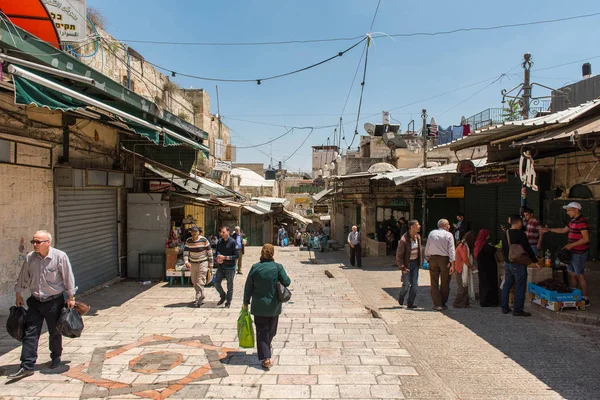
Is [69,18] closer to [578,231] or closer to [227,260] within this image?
[227,260]

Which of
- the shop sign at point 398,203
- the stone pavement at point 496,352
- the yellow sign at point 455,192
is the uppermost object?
the yellow sign at point 455,192

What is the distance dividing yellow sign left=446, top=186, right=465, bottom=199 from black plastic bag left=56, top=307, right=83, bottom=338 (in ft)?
43.4

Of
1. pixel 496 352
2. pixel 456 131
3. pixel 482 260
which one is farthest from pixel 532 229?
pixel 456 131

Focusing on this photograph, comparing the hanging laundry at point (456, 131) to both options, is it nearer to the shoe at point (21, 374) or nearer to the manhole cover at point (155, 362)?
the manhole cover at point (155, 362)

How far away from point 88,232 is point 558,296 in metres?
9.21

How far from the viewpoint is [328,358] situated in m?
4.99

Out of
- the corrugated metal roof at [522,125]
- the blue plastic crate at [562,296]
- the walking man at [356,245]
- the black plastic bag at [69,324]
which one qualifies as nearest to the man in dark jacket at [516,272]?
the blue plastic crate at [562,296]

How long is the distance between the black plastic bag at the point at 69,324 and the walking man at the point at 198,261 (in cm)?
361

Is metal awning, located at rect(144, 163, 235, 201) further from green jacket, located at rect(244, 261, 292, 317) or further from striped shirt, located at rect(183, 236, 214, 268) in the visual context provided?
green jacket, located at rect(244, 261, 292, 317)

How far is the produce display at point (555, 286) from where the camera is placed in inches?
261

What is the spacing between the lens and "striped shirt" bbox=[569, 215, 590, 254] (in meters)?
6.72

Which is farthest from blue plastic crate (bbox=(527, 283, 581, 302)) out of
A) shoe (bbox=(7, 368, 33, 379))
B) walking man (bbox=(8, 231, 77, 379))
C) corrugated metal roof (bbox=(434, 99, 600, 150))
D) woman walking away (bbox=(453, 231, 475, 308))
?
shoe (bbox=(7, 368, 33, 379))

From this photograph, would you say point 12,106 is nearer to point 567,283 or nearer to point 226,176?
point 567,283

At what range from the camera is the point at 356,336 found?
586cm
